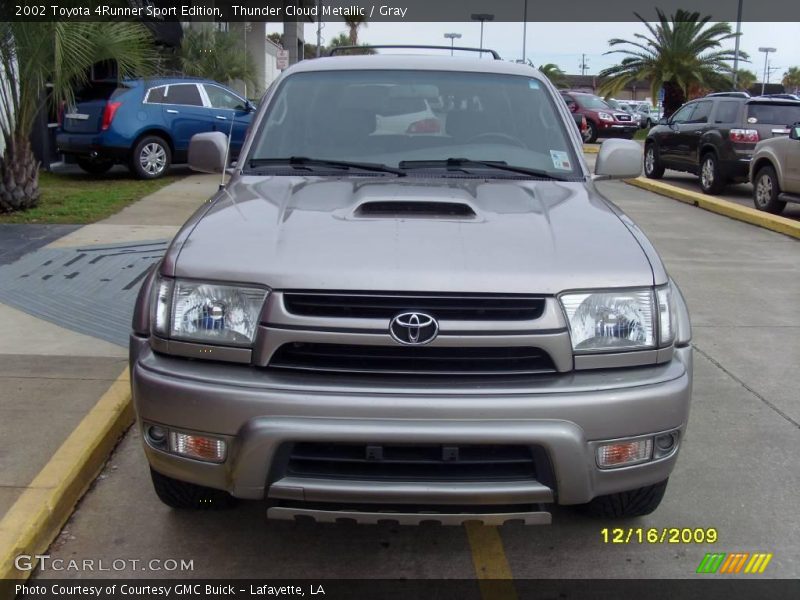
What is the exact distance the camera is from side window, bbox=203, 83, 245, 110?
15.0m

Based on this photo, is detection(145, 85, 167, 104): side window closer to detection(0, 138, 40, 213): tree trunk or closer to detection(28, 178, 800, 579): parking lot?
detection(0, 138, 40, 213): tree trunk

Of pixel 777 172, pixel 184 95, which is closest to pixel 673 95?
pixel 777 172

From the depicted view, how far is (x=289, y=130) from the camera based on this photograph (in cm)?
427

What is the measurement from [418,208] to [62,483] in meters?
1.87

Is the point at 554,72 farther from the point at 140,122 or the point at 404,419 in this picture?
the point at 404,419

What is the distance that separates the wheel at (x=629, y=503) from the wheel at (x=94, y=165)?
12.1 metres

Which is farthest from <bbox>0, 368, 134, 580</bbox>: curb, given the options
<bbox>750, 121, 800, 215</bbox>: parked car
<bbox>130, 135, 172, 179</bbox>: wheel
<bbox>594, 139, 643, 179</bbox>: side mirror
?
<bbox>130, 135, 172, 179</bbox>: wheel

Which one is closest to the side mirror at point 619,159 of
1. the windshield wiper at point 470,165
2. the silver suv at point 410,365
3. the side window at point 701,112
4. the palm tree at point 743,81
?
the windshield wiper at point 470,165

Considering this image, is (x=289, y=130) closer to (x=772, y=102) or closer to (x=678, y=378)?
(x=678, y=378)

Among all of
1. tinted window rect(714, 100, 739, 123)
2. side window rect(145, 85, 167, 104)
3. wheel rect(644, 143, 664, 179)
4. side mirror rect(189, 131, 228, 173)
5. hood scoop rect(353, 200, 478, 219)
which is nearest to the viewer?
hood scoop rect(353, 200, 478, 219)

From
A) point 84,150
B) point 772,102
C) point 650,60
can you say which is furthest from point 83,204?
point 650,60

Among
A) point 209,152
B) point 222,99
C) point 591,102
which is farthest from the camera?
point 591,102

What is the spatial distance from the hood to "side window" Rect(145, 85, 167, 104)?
36.4 feet

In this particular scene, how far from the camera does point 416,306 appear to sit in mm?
2805
